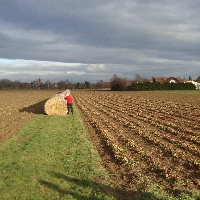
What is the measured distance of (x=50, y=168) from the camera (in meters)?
7.38

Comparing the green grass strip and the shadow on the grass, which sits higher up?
the green grass strip

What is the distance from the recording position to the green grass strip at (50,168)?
5.91m

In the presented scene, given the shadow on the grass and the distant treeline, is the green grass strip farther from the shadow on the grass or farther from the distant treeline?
the distant treeline

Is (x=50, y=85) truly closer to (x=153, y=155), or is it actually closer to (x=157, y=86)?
(x=157, y=86)

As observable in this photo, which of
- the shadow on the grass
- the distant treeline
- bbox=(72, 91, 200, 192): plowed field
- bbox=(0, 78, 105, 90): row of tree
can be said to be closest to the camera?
the shadow on the grass

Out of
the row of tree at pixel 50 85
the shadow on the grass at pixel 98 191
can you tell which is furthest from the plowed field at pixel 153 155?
the row of tree at pixel 50 85

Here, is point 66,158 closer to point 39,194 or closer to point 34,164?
point 34,164

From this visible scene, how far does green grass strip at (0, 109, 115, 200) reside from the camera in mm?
5910

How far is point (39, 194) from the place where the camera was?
229 inches

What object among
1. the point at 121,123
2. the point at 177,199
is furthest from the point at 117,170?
the point at 121,123

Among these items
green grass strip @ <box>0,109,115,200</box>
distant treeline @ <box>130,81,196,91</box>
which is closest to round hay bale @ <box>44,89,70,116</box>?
green grass strip @ <box>0,109,115,200</box>

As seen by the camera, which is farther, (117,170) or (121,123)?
(121,123)

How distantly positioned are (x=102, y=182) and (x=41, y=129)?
7.34 meters

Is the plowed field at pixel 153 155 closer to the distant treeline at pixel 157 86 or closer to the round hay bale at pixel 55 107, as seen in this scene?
the round hay bale at pixel 55 107
